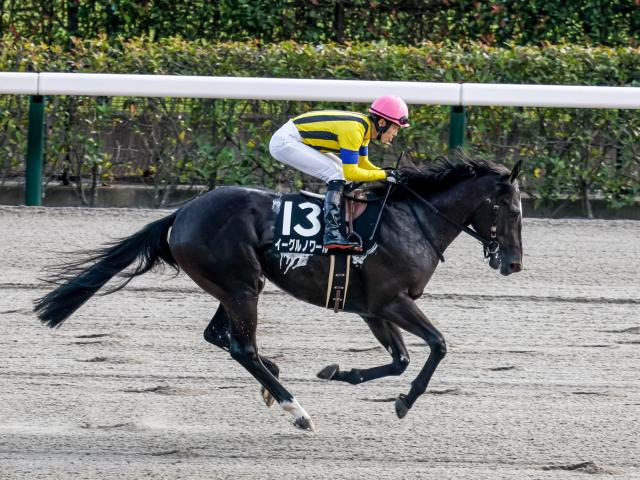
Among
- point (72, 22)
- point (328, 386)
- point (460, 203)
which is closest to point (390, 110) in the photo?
point (460, 203)

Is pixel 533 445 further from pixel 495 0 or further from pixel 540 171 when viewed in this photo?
pixel 495 0

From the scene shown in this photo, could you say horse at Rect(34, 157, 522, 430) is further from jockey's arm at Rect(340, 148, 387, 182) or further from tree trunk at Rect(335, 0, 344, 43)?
tree trunk at Rect(335, 0, 344, 43)

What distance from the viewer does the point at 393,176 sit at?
246 inches

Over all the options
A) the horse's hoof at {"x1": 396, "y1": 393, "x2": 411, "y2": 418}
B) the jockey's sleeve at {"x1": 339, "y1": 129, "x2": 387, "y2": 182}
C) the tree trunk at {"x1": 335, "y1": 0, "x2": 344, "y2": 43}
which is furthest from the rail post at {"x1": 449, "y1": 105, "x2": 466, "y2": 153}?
the horse's hoof at {"x1": 396, "y1": 393, "x2": 411, "y2": 418}

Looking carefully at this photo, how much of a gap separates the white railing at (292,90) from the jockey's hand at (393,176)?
4291mm

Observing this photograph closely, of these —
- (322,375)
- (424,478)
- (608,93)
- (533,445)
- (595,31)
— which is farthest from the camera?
(595,31)

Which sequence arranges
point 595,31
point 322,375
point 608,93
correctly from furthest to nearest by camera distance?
point 595,31
point 608,93
point 322,375

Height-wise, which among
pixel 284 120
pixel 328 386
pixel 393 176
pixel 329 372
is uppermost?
pixel 393 176

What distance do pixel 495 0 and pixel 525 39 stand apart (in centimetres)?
51

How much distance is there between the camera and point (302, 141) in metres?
6.29

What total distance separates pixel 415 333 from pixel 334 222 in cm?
65

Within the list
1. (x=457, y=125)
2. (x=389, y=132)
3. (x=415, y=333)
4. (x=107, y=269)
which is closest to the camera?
(x=415, y=333)

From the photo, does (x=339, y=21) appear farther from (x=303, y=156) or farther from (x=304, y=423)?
(x=304, y=423)

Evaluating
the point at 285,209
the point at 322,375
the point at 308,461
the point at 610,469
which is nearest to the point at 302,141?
the point at 285,209
